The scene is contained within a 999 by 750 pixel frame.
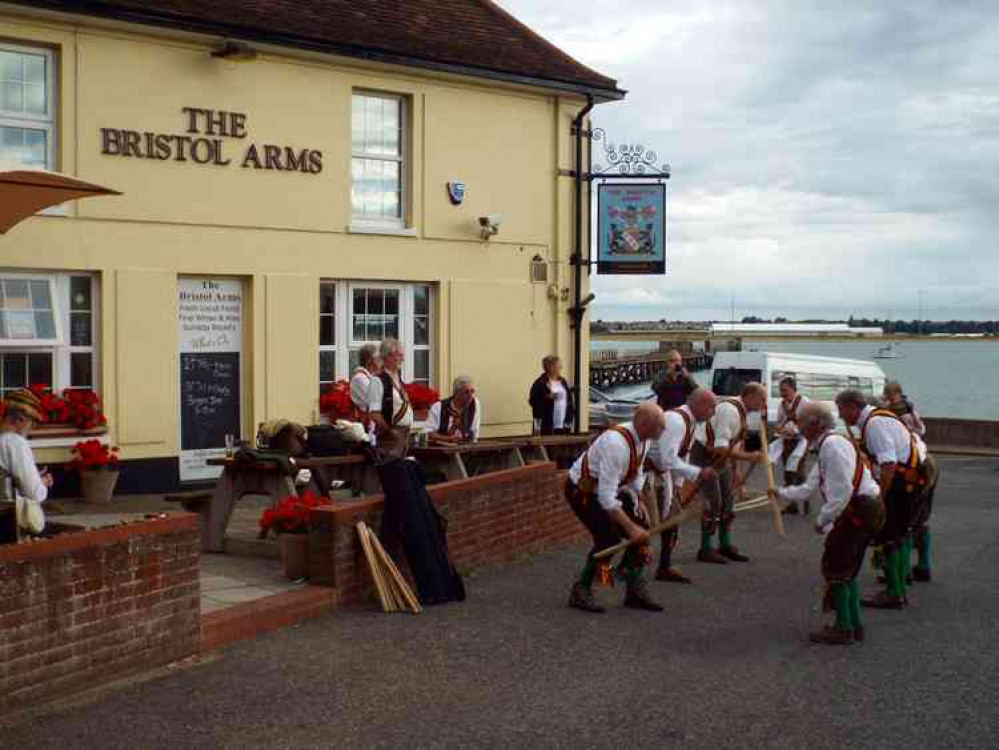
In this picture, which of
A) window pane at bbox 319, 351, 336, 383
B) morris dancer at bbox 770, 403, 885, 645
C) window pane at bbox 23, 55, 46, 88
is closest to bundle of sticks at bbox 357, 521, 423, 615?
morris dancer at bbox 770, 403, 885, 645

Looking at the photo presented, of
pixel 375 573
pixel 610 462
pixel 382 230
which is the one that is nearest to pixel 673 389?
pixel 382 230

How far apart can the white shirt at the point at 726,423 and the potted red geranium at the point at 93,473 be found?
6392 mm

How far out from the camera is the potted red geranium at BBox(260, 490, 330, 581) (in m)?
10.5

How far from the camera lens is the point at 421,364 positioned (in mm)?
18203

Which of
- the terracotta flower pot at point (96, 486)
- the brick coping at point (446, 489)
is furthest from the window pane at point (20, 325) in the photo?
the brick coping at point (446, 489)

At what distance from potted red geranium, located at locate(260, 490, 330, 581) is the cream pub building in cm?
458

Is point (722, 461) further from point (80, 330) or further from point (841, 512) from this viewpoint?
point (80, 330)

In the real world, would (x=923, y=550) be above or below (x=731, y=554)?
above

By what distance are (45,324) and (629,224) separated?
28.0ft

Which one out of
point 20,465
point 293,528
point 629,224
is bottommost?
point 293,528

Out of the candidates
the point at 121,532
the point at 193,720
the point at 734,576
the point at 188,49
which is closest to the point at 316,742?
the point at 193,720

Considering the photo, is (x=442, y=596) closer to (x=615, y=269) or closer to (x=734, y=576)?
(x=734, y=576)

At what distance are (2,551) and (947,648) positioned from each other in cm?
623

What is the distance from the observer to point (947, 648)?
947 cm
